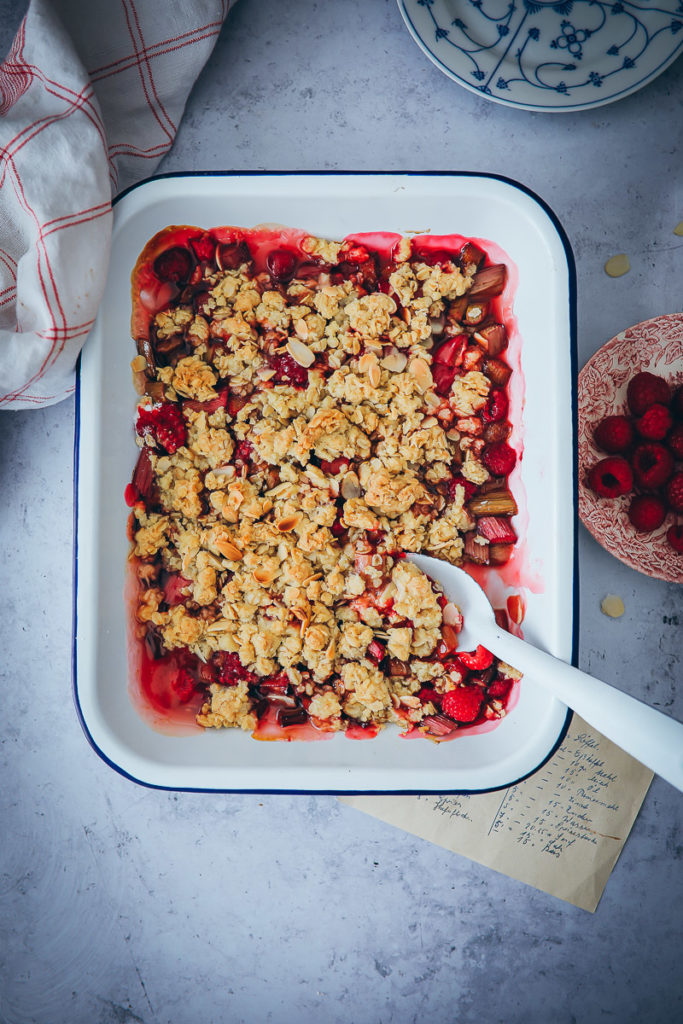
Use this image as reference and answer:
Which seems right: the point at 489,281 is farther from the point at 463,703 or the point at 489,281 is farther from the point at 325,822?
the point at 325,822

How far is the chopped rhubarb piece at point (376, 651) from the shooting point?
1.10 metres

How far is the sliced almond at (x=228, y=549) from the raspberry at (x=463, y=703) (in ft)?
1.31

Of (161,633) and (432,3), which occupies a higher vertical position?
(432,3)

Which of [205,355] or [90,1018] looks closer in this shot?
[205,355]

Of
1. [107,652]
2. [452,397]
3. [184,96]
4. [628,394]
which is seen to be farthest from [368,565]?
[184,96]

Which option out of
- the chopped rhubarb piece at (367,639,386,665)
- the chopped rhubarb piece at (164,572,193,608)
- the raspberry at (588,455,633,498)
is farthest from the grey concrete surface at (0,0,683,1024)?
the chopped rhubarb piece at (367,639,386,665)

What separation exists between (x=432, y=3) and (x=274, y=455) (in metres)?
0.84

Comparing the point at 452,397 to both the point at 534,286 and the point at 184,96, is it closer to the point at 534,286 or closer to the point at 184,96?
Result: the point at 534,286

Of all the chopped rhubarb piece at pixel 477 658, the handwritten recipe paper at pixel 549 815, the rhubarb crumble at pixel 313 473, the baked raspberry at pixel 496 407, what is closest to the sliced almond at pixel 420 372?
the rhubarb crumble at pixel 313 473

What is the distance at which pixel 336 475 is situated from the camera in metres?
1.11

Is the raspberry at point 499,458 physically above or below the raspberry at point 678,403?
below

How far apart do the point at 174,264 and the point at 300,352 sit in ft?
0.81

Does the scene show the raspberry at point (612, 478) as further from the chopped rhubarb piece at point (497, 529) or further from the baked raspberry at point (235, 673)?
the baked raspberry at point (235, 673)

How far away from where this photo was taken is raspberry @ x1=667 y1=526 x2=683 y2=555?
1164 millimetres
